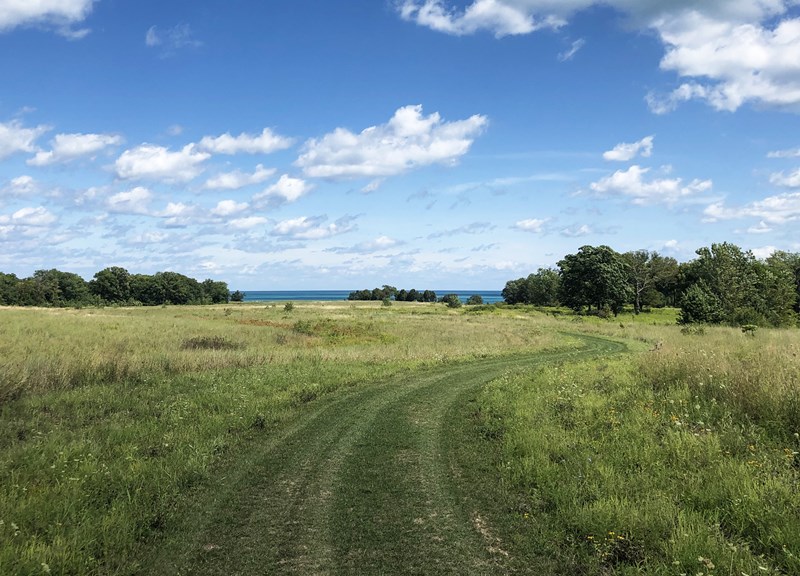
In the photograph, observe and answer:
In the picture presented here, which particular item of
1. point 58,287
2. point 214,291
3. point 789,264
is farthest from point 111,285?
point 789,264

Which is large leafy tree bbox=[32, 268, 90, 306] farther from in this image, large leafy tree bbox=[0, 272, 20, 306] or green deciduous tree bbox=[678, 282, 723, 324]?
green deciduous tree bbox=[678, 282, 723, 324]

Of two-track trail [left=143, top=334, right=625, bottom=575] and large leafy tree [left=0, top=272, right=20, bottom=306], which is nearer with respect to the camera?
two-track trail [left=143, top=334, right=625, bottom=575]

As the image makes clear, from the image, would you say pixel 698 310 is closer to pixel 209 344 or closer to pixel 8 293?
pixel 209 344

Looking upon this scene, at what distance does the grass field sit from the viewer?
6125 millimetres

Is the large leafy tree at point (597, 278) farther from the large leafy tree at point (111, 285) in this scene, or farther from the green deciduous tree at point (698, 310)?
the large leafy tree at point (111, 285)

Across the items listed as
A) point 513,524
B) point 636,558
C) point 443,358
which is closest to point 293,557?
point 513,524

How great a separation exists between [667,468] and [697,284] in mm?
82950

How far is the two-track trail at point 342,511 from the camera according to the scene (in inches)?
236

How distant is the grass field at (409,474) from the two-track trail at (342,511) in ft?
0.13

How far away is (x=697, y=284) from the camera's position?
78.2 m

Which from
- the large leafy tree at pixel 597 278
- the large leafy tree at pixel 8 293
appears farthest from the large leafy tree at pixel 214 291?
the large leafy tree at pixel 597 278

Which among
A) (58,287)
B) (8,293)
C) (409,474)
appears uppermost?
(58,287)

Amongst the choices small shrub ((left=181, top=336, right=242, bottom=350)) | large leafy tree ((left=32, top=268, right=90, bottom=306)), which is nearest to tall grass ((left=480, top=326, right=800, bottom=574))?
small shrub ((left=181, top=336, right=242, bottom=350))

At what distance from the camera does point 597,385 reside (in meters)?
16.2
